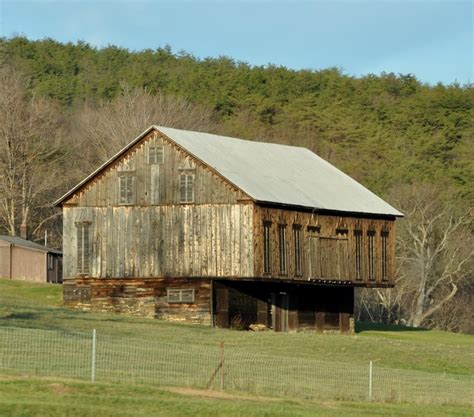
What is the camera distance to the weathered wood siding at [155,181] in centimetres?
6900

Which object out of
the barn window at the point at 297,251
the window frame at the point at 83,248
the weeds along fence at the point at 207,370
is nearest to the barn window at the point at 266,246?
the barn window at the point at 297,251

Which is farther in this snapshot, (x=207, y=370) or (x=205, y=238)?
(x=205, y=238)

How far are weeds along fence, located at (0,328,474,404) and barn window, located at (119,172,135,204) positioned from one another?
→ 20941mm

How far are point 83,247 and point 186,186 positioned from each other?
6308mm

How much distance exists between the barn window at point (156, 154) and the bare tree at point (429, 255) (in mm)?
34772

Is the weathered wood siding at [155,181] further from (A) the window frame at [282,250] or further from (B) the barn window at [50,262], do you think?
(B) the barn window at [50,262]

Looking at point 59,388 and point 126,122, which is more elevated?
point 126,122

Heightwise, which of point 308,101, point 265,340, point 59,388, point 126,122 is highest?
point 308,101

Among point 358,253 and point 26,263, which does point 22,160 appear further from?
point 358,253

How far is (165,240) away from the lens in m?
70.1

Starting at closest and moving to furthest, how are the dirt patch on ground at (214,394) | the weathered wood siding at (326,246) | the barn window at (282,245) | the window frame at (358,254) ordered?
1. the dirt patch on ground at (214,394)
2. the weathered wood siding at (326,246)
3. the barn window at (282,245)
4. the window frame at (358,254)

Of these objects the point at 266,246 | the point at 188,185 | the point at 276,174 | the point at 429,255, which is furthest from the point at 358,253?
the point at 429,255

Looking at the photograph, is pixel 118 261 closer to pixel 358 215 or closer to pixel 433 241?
→ pixel 358 215

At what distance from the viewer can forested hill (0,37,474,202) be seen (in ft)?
463
